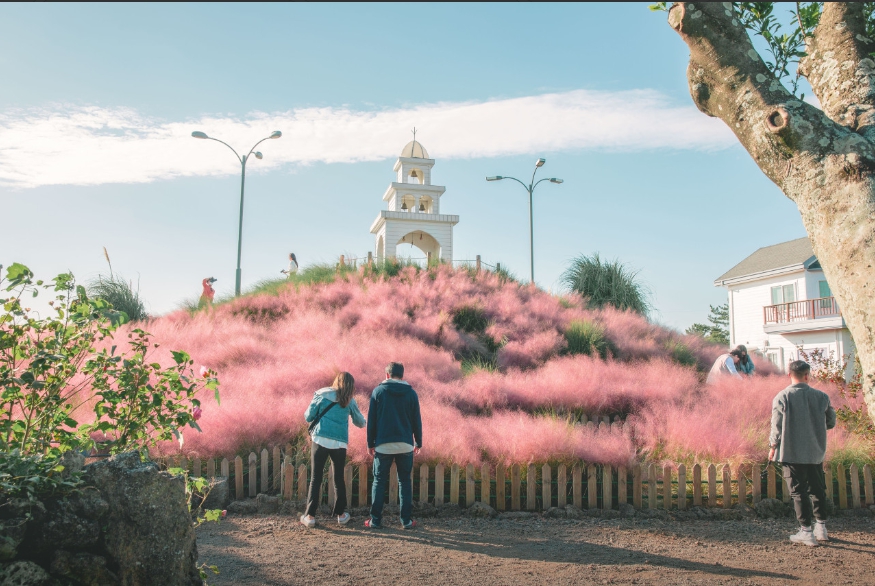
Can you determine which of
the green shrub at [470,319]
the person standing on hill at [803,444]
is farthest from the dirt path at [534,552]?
the green shrub at [470,319]

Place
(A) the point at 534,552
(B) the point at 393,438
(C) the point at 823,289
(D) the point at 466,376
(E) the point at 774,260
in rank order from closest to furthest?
1. (A) the point at 534,552
2. (B) the point at 393,438
3. (D) the point at 466,376
4. (C) the point at 823,289
5. (E) the point at 774,260

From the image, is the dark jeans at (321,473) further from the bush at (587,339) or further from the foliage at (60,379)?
the bush at (587,339)

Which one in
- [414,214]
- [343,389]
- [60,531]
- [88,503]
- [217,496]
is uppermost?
[414,214]

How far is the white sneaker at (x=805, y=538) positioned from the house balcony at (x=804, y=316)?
89.6ft

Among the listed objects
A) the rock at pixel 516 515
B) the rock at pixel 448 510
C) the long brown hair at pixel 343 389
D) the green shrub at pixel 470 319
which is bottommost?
the rock at pixel 516 515

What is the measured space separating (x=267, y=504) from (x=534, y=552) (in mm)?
3240

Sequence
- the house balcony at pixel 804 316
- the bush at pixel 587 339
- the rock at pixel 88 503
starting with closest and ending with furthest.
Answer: the rock at pixel 88 503, the bush at pixel 587 339, the house balcony at pixel 804 316

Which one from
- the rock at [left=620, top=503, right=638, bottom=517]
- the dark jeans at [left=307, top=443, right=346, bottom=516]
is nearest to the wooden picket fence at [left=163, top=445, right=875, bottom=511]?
the rock at [left=620, top=503, right=638, bottom=517]

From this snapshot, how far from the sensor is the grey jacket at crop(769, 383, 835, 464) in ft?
21.5

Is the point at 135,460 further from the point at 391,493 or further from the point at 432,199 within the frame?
the point at 432,199

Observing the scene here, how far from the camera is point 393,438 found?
6.98m

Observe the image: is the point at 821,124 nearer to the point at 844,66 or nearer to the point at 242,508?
the point at 844,66

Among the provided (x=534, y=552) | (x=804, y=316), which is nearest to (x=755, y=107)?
(x=534, y=552)

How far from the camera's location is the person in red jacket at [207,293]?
2062 centimetres
